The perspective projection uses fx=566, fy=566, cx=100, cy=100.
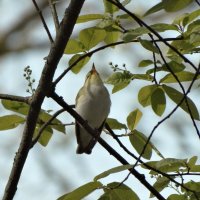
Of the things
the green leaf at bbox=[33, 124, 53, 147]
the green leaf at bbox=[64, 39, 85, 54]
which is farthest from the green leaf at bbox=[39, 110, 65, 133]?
the green leaf at bbox=[64, 39, 85, 54]

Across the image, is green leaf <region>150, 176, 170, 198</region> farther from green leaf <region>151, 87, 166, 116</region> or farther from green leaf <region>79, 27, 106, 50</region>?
green leaf <region>79, 27, 106, 50</region>

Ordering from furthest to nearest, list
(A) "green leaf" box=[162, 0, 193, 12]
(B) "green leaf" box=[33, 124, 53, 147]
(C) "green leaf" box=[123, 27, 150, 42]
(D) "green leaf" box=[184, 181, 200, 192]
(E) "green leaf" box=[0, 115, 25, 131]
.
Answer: (B) "green leaf" box=[33, 124, 53, 147] < (E) "green leaf" box=[0, 115, 25, 131] < (D) "green leaf" box=[184, 181, 200, 192] < (A) "green leaf" box=[162, 0, 193, 12] < (C) "green leaf" box=[123, 27, 150, 42]

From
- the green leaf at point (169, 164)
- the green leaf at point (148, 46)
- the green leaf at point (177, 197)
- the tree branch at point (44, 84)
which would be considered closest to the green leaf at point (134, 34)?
the green leaf at point (148, 46)

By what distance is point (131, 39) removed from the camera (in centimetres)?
173

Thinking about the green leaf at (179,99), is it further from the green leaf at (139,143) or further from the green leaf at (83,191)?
the green leaf at (83,191)

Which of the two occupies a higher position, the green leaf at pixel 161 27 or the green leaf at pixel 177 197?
the green leaf at pixel 161 27

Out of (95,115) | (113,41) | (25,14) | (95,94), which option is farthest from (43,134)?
(25,14)

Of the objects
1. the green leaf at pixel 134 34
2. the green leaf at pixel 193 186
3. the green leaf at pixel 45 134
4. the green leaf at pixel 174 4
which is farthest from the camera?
the green leaf at pixel 45 134

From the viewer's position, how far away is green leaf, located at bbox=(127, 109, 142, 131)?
237 cm

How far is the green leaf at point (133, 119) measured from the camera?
7.79 ft

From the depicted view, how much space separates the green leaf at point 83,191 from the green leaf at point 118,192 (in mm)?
49

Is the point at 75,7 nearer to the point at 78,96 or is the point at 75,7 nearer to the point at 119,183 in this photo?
the point at 119,183

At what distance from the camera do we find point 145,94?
219cm

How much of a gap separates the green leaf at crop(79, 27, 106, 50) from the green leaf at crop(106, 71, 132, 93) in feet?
0.48
